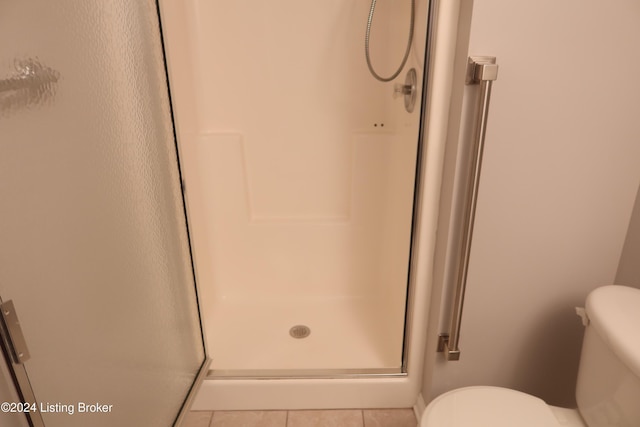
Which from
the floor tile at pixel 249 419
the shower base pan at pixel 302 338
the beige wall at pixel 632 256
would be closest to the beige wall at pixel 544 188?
the beige wall at pixel 632 256

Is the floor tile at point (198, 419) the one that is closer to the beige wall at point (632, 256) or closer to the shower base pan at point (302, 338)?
the shower base pan at point (302, 338)

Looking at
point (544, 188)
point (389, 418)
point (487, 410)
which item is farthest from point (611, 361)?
point (389, 418)

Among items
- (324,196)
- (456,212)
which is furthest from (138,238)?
(324,196)

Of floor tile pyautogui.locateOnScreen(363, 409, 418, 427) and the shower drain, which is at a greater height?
the shower drain

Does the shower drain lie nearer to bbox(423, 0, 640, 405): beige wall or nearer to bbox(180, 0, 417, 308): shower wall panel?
bbox(180, 0, 417, 308): shower wall panel

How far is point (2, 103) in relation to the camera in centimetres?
70

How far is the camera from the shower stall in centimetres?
161

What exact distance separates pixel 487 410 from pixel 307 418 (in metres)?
0.74

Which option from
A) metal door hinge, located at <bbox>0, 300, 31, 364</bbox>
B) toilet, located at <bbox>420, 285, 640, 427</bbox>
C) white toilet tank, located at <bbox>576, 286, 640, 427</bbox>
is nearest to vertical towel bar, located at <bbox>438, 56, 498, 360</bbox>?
toilet, located at <bbox>420, 285, 640, 427</bbox>

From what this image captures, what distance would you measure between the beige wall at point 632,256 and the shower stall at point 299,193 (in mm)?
633

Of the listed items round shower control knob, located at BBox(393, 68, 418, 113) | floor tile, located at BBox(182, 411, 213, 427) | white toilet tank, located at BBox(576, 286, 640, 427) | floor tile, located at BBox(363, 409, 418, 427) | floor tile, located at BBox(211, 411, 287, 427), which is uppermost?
round shower control knob, located at BBox(393, 68, 418, 113)

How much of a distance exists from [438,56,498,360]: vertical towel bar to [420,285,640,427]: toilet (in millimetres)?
174

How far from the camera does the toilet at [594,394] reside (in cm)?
95

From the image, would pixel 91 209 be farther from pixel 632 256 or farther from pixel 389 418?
pixel 632 256
